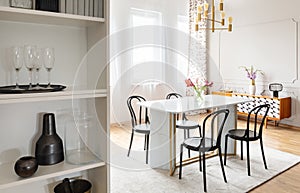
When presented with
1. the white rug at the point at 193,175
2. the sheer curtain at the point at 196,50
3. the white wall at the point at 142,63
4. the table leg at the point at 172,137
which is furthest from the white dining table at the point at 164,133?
the sheer curtain at the point at 196,50

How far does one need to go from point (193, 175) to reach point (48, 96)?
84.6 inches

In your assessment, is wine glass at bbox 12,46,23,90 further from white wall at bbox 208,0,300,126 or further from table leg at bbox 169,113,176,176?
white wall at bbox 208,0,300,126

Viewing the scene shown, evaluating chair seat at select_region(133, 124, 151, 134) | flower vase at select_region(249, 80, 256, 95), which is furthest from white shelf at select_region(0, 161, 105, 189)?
flower vase at select_region(249, 80, 256, 95)

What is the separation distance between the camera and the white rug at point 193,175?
103 inches

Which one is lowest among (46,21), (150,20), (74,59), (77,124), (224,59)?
(77,124)

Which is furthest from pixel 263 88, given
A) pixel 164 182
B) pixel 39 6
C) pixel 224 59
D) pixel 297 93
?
pixel 39 6

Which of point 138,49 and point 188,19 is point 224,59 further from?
point 138,49

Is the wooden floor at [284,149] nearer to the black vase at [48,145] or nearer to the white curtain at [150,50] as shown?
the black vase at [48,145]

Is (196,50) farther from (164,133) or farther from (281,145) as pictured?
(164,133)

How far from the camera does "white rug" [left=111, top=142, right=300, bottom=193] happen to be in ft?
8.59

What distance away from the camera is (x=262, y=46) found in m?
5.66

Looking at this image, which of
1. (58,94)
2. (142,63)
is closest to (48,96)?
(58,94)

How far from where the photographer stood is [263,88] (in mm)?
5668

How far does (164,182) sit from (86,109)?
1.49 meters
